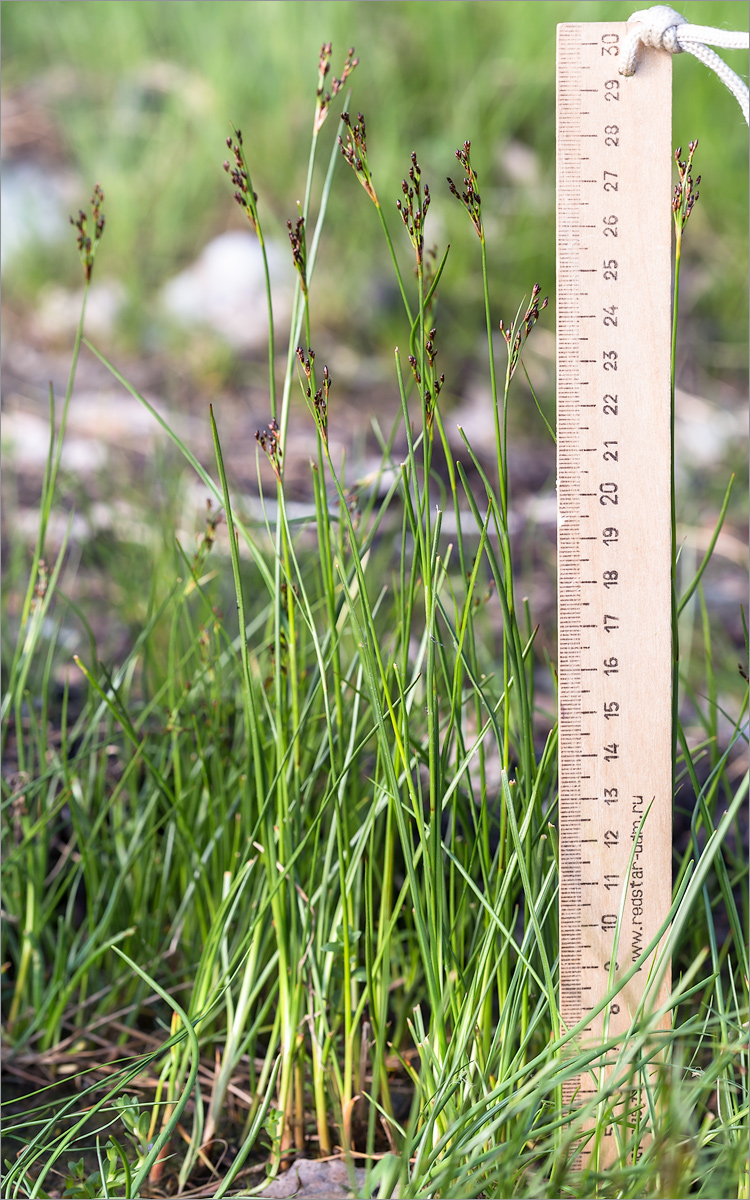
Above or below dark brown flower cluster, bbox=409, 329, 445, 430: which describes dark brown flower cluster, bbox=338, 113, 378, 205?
above

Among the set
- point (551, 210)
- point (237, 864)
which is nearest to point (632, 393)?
point (237, 864)

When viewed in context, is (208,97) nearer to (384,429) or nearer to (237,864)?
(384,429)

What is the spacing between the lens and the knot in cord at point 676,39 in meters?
0.73

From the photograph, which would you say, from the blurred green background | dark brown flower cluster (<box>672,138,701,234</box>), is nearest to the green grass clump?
dark brown flower cluster (<box>672,138,701,234</box>)

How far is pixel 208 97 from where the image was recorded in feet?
9.35

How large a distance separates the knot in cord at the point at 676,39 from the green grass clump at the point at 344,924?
23cm

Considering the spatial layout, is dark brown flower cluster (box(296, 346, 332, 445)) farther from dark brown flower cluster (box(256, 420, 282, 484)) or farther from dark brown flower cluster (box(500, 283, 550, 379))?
dark brown flower cluster (box(500, 283, 550, 379))

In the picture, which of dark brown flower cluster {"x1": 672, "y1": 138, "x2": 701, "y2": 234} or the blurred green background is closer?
dark brown flower cluster {"x1": 672, "y1": 138, "x2": 701, "y2": 234}

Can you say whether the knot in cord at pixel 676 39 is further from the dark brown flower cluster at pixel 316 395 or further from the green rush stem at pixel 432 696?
the dark brown flower cluster at pixel 316 395

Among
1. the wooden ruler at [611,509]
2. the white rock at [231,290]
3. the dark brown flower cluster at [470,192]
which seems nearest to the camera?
the dark brown flower cluster at [470,192]

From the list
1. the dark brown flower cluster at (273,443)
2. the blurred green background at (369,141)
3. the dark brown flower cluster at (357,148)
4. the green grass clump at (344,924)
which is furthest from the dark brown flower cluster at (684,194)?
the blurred green background at (369,141)

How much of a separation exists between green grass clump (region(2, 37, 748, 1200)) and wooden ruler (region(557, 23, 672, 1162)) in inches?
1.5

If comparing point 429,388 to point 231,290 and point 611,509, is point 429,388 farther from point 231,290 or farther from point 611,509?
point 231,290

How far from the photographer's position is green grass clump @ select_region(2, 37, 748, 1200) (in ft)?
2.25
